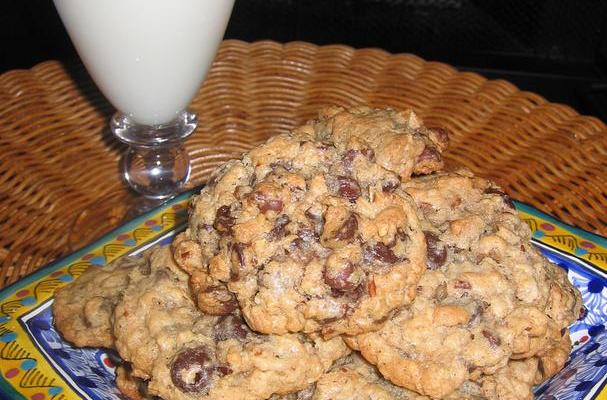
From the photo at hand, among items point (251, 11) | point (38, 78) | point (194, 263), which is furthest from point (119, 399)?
point (251, 11)

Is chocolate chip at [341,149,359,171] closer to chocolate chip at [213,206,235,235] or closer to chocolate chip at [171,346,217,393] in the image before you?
chocolate chip at [213,206,235,235]

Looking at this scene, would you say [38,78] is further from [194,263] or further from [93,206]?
[194,263]

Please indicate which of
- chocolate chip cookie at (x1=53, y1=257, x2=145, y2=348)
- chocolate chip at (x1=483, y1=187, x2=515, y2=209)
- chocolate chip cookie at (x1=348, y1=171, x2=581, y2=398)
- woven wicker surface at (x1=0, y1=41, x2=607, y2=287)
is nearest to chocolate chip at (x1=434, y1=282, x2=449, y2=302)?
chocolate chip cookie at (x1=348, y1=171, x2=581, y2=398)

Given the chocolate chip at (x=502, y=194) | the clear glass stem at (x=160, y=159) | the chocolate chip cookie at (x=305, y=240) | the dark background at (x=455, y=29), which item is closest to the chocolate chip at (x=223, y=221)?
the chocolate chip cookie at (x=305, y=240)

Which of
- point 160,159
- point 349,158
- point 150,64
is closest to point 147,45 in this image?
point 150,64

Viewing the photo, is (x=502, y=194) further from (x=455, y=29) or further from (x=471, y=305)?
(x=455, y=29)

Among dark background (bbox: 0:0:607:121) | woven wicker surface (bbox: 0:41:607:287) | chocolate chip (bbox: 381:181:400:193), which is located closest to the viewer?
chocolate chip (bbox: 381:181:400:193)
